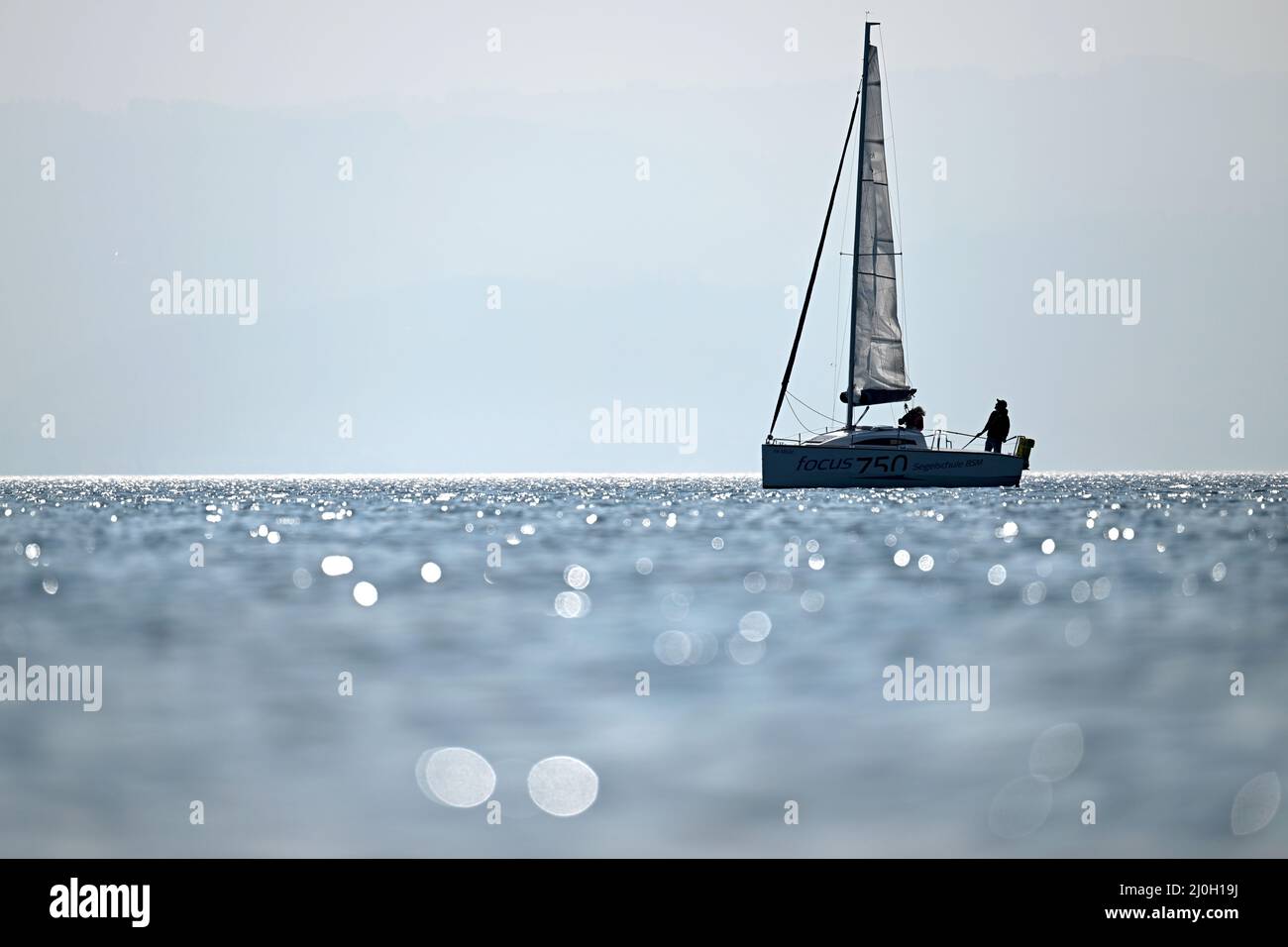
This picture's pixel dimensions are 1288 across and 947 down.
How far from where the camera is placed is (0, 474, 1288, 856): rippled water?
1163 centimetres

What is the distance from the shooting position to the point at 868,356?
73.8 m

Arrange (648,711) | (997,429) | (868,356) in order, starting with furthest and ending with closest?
(997,429) < (868,356) < (648,711)

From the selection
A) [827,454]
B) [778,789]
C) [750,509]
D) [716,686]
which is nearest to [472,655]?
[716,686]

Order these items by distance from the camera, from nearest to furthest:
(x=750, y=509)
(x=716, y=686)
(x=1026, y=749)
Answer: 1. (x=1026, y=749)
2. (x=716, y=686)
3. (x=750, y=509)

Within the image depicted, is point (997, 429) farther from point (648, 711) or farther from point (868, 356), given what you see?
point (648, 711)

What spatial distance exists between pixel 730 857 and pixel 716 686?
22.6 ft

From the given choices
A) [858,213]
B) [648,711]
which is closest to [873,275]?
[858,213]

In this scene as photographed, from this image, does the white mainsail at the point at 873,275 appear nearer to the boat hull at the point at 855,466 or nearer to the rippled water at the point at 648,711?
the boat hull at the point at 855,466

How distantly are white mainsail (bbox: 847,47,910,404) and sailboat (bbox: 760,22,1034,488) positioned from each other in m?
0.05

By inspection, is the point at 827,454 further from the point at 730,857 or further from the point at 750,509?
the point at 730,857

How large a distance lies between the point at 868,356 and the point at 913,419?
6.67 meters

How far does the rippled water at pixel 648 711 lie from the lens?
11.6m

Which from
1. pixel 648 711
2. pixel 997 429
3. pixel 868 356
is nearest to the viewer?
pixel 648 711
